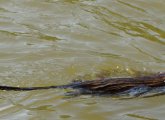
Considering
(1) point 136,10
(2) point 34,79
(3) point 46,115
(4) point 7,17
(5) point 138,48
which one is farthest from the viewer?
(1) point 136,10

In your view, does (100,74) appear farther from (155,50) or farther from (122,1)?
(122,1)

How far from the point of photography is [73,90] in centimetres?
490

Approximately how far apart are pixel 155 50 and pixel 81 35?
94 centimetres

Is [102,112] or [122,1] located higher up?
[122,1]

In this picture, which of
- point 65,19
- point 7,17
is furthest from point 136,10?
point 7,17

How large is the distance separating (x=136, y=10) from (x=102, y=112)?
9.52 feet

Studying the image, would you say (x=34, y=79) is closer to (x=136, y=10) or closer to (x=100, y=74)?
(x=100, y=74)

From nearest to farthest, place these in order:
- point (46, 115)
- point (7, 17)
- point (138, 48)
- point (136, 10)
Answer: point (46, 115) < point (138, 48) < point (7, 17) < point (136, 10)

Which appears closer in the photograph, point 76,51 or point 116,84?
point 116,84

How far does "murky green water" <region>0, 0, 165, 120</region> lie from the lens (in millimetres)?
4805

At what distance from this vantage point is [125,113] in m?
4.73

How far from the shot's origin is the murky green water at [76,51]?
4.80 meters

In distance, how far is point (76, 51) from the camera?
6.02 meters

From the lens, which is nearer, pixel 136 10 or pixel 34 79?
pixel 34 79
